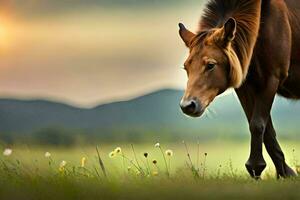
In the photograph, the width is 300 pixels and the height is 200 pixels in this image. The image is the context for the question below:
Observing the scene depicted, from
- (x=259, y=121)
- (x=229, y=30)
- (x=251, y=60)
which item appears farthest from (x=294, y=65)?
(x=229, y=30)

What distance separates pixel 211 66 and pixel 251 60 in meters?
0.69

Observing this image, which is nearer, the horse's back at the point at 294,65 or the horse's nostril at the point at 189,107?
the horse's nostril at the point at 189,107

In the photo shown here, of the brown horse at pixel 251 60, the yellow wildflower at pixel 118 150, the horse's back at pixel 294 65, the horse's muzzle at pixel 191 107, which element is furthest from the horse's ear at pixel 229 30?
the yellow wildflower at pixel 118 150

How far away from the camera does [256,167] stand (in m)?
7.05

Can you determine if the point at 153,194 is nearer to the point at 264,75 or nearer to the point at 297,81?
the point at 264,75

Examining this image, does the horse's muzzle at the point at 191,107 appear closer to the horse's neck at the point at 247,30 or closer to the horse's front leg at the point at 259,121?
the horse's neck at the point at 247,30

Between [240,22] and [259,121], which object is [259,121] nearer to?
[259,121]

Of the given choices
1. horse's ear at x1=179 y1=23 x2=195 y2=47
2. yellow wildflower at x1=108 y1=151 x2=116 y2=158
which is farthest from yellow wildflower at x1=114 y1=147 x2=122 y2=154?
horse's ear at x1=179 y1=23 x2=195 y2=47

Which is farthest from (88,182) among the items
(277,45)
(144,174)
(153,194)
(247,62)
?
(277,45)

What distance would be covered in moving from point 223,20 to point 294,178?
59.3 inches

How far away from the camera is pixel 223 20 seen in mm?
7098

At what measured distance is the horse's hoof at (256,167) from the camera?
7.04 metres

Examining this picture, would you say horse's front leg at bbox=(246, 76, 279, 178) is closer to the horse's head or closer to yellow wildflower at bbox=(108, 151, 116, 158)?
the horse's head

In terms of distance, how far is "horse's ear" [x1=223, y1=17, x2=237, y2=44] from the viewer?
21.3ft
